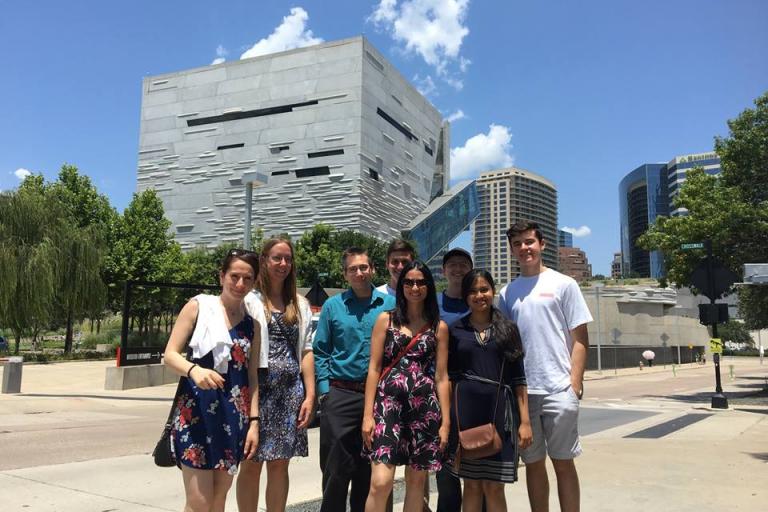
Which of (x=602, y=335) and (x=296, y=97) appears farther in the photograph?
(x=296, y=97)

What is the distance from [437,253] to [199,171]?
110 feet

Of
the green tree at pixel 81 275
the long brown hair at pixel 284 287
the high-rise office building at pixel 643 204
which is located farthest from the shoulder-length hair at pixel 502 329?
the high-rise office building at pixel 643 204

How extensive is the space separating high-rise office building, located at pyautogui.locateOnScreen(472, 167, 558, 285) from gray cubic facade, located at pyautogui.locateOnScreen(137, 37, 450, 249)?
58.9 m

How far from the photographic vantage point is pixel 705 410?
1293 centimetres

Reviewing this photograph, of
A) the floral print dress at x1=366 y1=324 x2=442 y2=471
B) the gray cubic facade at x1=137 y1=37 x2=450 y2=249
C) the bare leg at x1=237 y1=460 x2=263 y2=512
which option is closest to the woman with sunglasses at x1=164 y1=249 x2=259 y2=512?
the bare leg at x1=237 y1=460 x2=263 y2=512

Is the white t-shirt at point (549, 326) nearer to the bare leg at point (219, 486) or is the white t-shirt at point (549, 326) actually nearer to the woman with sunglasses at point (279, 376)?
the woman with sunglasses at point (279, 376)

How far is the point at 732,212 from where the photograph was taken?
15.2 meters

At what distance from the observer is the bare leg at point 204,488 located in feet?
9.58

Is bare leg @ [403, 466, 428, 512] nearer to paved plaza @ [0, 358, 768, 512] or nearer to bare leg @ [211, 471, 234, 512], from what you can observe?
bare leg @ [211, 471, 234, 512]

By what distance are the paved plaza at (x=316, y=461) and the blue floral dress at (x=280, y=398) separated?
5.03ft

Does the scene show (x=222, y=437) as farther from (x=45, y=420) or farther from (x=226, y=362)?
(x=45, y=420)

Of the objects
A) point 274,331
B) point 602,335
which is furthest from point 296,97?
point 274,331

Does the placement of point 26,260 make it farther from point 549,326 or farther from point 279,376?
point 549,326

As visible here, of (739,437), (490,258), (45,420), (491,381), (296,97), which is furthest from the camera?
(490,258)
